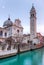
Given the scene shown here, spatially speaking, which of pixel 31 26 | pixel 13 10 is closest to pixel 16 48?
pixel 13 10

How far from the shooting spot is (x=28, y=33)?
6891 millimetres

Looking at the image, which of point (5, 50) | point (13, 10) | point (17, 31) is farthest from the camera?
point (17, 31)

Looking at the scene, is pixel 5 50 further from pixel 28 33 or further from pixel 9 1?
pixel 28 33

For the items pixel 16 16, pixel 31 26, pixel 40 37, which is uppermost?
pixel 16 16

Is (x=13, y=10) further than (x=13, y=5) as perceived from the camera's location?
Yes

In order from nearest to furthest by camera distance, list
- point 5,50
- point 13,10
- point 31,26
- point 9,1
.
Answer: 1. point 5,50
2. point 9,1
3. point 13,10
4. point 31,26

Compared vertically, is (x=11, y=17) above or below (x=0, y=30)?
above

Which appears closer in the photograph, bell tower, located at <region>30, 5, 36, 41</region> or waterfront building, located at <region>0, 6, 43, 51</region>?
waterfront building, located at <region>0, 6, 43, 51</region>

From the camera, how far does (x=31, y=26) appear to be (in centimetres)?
729

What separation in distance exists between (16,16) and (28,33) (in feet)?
4.25

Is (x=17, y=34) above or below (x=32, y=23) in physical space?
below

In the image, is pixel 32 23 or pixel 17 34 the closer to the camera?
pixel 17 34

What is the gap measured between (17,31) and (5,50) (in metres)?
2.18

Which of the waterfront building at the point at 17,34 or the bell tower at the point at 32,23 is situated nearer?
the waterfront building at the point at 17,34
